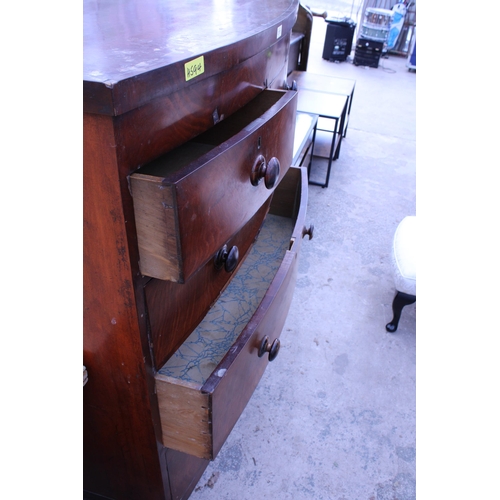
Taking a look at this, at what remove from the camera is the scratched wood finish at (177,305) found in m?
0.59

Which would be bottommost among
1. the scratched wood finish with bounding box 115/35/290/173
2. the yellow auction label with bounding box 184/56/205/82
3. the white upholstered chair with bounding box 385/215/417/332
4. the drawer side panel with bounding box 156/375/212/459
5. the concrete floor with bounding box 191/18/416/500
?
the concrete floor with bounding box 191/18/416/500

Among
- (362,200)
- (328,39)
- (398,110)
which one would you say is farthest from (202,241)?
(328,39)

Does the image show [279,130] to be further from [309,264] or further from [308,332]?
[309,264]

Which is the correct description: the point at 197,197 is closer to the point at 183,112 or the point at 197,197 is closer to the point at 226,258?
the point at 183,112

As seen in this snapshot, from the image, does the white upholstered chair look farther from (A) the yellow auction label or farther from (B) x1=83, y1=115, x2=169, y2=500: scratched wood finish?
(A) the yellow auction label

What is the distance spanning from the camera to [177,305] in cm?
65

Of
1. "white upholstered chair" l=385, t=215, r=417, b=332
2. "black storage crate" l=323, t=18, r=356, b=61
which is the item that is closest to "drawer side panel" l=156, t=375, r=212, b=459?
"white upholstered chair" l=385, t=215, r=417, b=332

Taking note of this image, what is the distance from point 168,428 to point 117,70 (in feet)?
1.65

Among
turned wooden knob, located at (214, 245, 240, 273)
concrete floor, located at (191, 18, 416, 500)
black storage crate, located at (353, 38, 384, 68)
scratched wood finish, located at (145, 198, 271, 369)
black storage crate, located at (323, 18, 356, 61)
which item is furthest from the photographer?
black storage crate, located at (353, 38, 384, 68)

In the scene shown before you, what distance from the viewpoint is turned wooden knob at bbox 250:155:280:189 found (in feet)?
2.00

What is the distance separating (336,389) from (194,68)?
3.54 ft

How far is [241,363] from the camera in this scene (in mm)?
651

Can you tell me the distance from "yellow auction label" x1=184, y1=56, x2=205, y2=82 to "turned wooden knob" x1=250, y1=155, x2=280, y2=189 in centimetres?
16
